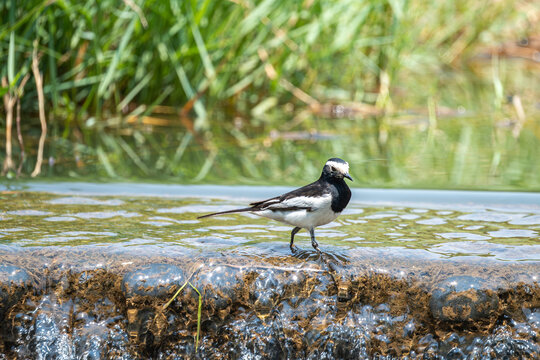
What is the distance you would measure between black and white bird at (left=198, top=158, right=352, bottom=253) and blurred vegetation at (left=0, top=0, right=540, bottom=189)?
1525 mm

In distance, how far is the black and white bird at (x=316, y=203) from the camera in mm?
3072

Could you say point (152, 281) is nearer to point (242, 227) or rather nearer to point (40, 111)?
point (242, 227)

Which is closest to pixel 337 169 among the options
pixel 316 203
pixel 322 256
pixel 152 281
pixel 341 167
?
pixel 341 167

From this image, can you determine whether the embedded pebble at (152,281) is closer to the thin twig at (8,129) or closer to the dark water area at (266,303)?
the dark water area at (266,303)

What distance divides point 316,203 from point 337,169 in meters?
0.18

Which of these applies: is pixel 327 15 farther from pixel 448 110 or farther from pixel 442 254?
pixel 442 254

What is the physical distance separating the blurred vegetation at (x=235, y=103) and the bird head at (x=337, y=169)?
1527 mm

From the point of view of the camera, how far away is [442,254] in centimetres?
307

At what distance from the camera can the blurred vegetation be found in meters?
5.17

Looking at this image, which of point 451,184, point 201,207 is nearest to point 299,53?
point 451,184

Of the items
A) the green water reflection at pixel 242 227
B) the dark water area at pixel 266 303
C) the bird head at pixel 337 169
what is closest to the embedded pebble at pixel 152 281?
the dark water area at pixel 266 303

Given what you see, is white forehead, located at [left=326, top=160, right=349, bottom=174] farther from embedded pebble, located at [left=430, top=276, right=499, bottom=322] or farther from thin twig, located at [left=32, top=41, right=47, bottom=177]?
thin twig, located at [left=32, top=41, right=47, bottom=177]

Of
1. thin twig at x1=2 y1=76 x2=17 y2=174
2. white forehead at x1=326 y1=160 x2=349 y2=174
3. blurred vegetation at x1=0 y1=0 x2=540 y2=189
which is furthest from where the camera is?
blurred vegetation at x1=0 y1=0 x2=540 y2=189

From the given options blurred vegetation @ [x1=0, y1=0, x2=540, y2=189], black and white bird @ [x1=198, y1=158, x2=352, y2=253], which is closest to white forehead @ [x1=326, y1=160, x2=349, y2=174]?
black and white bird @ [x1=198, y1=158, x2=352, y2=253]
